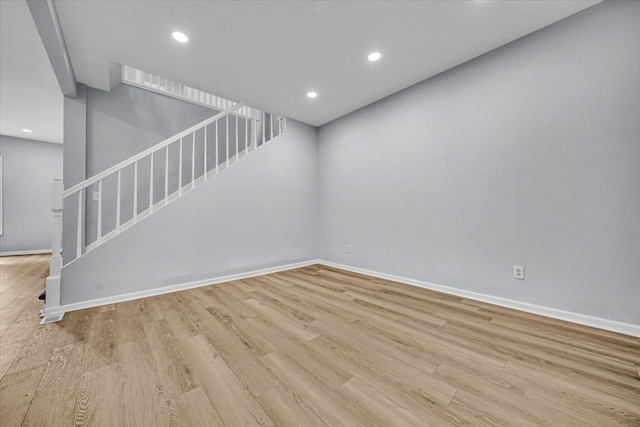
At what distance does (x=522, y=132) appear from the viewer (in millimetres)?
2246

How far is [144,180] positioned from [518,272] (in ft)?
15.8

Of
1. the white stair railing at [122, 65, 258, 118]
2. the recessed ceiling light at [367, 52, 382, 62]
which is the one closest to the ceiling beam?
the white stair railing at [122, 65, 258, 118]

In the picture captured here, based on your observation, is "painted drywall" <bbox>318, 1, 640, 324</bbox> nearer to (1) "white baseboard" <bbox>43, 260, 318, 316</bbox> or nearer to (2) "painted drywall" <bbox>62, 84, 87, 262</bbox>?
(1) "white baseboard" <bbox>43, 260, 318, 316</bbox>

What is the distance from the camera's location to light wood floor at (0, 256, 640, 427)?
107 cm

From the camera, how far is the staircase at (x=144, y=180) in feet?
8.09

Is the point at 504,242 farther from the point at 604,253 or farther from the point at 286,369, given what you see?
the point at 286,369

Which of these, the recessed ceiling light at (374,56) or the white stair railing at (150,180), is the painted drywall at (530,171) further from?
the white stair railing at (150,180)

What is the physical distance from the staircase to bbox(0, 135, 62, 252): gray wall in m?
3.71

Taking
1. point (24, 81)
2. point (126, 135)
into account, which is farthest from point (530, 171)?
point (24, 81)

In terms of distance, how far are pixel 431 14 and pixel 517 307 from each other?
8.81 feet

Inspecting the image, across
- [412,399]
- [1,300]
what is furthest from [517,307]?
[1,300]

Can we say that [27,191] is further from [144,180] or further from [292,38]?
[292,38]

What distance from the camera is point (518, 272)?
7.40 ft

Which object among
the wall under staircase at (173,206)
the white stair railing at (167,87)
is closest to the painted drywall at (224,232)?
the wall under staircase at (173,206)
